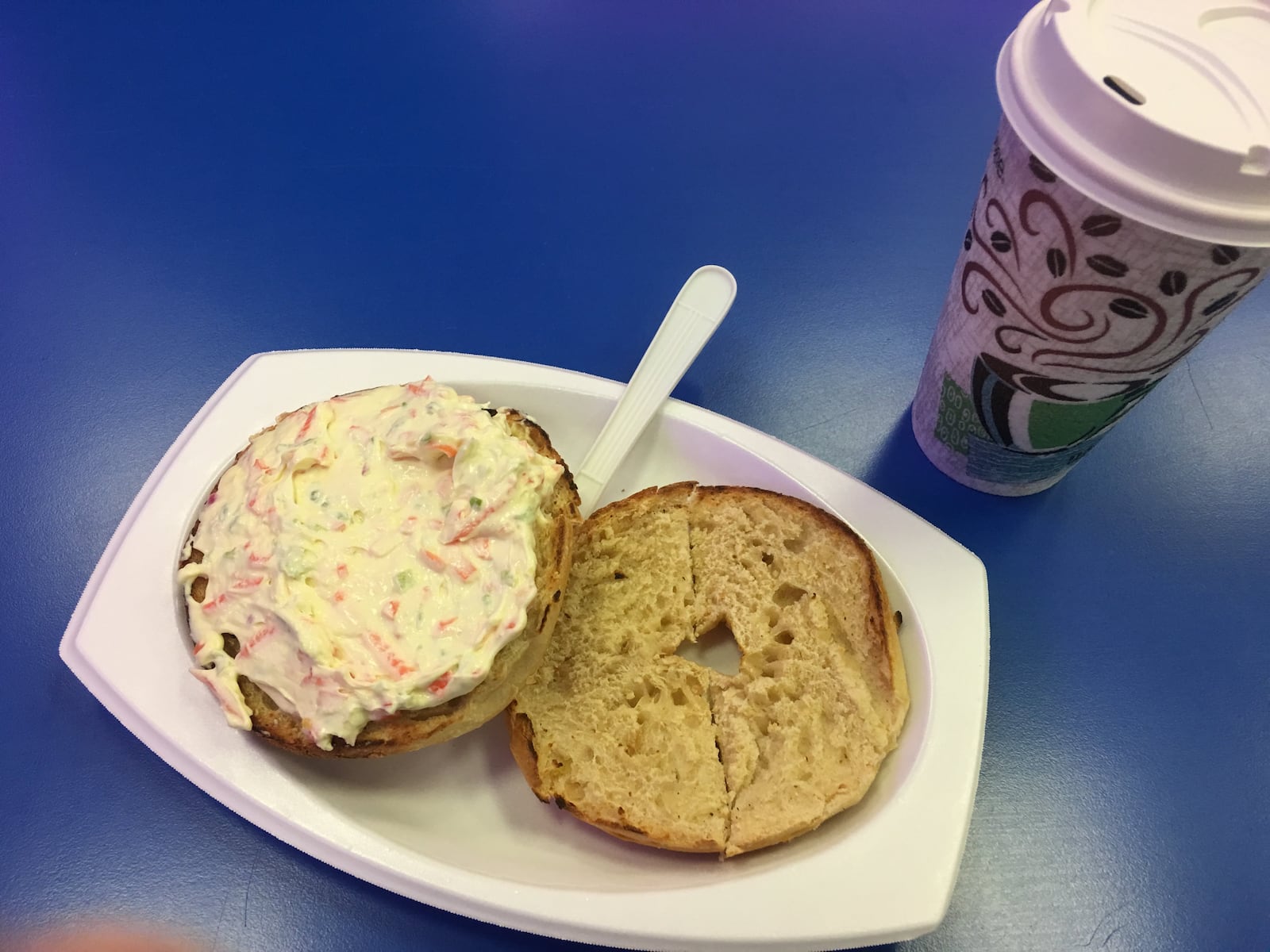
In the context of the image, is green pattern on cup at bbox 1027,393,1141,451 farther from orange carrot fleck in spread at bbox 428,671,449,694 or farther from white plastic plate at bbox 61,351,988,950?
orange carrot fleck in spread at bbox 428,671,449,694

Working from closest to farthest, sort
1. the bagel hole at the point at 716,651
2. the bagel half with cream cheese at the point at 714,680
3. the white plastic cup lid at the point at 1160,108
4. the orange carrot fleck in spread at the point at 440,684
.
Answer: the white plastic cup lid at the point at 1160,108 → the orange carrot fleck in spread at the point at 440,684 → the bagel half with cream cheese at the point at 714,680 → the bagel hole at the point at 716,651

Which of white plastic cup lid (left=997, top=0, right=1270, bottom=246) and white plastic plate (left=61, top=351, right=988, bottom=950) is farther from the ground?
white plastic cup lid (left=997, top=0, right=1270, bottom=246)

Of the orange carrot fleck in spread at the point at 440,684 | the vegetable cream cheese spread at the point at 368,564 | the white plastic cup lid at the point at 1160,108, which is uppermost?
the white plastic cup lid at the point at 1160,108

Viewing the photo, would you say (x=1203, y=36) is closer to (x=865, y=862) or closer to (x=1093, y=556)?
(x=1093, y=556)

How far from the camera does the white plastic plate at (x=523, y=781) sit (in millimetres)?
969

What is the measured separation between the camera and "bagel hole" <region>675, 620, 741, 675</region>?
1242 mm

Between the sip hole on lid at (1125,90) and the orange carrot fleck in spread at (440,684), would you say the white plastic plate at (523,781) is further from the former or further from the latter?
the sip hole on lid at (1125,90)

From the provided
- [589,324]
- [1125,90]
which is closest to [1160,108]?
[1125,90]

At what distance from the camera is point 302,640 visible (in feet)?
3.10

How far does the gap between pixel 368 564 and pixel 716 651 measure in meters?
→ 0.54

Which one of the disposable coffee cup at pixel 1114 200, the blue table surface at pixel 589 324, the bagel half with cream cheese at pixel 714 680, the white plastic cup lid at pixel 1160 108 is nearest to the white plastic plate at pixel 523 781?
the bagel half with cream cheese at pixel 714 680

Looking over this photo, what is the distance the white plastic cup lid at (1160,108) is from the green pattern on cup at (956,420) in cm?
46

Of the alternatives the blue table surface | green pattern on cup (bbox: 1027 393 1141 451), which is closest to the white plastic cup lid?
green pattern on cup (bbox: 1027 393 1141 451)

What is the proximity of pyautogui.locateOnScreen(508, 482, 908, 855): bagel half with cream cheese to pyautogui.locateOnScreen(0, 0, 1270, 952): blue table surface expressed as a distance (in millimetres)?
268
